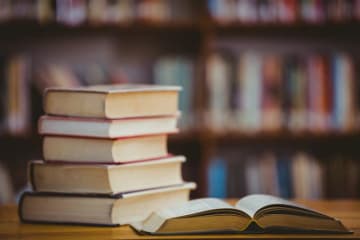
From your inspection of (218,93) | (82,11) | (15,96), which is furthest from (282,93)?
(15,96)

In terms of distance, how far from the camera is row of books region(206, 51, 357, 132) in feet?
10.3

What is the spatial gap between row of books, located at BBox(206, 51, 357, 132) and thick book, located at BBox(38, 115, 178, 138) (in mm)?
1700

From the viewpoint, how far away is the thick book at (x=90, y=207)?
1324 mm

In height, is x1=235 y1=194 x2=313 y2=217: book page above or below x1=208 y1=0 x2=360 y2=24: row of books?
below

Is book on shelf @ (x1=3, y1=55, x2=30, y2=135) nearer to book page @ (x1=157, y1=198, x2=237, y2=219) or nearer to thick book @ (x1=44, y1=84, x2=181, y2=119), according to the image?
thick book @ (x1=44, y1=84, x2=181, y2=119)

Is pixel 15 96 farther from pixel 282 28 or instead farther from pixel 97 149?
pixel 97 149

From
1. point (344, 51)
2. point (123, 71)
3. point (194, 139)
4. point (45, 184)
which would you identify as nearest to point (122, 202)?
point (45, 184)

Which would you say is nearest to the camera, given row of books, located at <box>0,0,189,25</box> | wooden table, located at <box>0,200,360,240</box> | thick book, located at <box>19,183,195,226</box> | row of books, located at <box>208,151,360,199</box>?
wooden table, located at <box>0,200,360,240</box>

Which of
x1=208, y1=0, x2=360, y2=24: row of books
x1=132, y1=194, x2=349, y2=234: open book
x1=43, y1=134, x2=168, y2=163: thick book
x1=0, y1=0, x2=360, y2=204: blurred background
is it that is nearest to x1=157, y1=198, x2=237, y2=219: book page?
x1=132, y1=194, x2=349, y2=234: open book

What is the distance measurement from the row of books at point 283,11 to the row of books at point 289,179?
1.80ft

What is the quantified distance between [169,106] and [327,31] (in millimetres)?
2086

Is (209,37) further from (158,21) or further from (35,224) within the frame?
(35,224)

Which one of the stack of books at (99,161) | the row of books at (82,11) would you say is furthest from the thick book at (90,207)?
→ the row of books at (82,11)

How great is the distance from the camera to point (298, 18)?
315 cm
